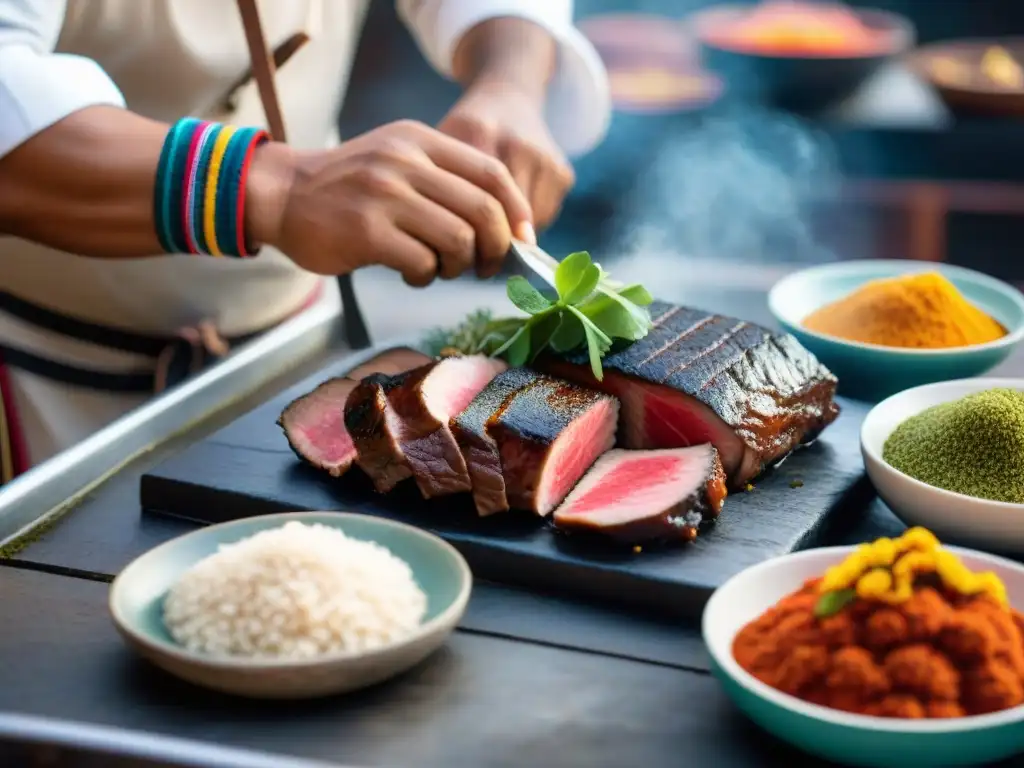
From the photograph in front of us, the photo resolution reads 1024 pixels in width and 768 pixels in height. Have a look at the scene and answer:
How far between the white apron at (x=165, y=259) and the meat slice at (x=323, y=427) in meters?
0.64

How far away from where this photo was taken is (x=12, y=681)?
1.32 meters

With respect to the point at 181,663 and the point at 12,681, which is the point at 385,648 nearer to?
the point at 181,663

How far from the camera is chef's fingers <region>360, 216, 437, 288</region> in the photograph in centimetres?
182

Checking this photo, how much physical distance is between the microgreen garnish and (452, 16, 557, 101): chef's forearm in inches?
27.7

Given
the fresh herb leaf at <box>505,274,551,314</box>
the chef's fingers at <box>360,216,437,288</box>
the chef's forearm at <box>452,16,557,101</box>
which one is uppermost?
the chef's forearm at <box>452,16,557,101</box>

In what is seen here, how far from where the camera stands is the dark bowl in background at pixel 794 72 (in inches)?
147

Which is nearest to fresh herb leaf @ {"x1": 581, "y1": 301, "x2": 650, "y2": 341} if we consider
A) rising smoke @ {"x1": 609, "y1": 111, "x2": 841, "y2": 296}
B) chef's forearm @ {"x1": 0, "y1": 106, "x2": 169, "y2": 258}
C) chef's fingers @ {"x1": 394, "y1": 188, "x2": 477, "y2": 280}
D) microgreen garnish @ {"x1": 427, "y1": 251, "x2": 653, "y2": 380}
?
microgreen garnish @ {"x1": 427, "y1": 251, "x2": 653, "y2": 380}

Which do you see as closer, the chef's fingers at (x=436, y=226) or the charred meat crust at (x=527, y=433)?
the charred meat crust at (x=527, y=433)

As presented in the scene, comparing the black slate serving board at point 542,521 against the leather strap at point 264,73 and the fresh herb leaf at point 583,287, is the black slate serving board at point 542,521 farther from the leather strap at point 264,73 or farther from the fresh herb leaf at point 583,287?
the leather strap at point 264,73

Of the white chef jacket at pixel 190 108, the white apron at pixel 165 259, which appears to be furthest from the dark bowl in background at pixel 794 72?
the white apron at pixel 165 259

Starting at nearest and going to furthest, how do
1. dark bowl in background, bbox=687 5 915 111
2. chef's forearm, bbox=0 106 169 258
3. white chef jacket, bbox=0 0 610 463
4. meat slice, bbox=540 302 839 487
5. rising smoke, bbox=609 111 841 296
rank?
meat slice, bbox=540 302 839 487
chef's forearm, bbox=0 106 169 258
white chef jacket, bbox=0 0 610 463
dark bowl in background, bbox=687 5 915 111
rising smoke, bbox=609 111 841 296

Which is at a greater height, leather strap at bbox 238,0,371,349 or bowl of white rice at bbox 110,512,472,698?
leather strap at bbox 238,0,371,349

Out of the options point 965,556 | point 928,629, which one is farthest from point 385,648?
point 965,556

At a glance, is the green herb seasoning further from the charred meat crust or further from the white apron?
the white apron
